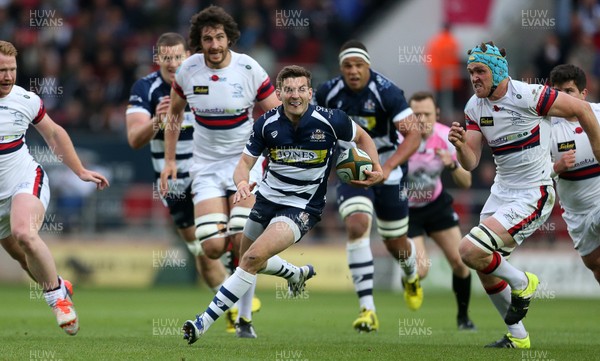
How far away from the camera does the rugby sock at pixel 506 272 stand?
1003 cm

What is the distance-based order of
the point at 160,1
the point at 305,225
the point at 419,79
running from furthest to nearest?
the point at 160,1, the point at 419,79, the point at 305,225

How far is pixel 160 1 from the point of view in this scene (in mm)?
27234

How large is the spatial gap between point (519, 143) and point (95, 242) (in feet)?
45.3

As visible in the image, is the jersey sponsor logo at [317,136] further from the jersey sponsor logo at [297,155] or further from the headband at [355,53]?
the headband at [355,53]

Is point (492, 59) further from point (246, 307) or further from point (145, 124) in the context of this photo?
point (145, 124)

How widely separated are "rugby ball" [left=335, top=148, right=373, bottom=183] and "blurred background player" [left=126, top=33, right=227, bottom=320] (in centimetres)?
295

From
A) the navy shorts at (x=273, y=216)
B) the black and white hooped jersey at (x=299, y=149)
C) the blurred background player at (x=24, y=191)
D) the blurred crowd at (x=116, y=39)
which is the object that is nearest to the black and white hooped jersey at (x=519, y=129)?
the black and white hooped jersey at (x=299, y=149)

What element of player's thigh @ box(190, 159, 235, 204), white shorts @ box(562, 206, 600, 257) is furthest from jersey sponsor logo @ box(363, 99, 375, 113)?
white shorts @ box(562, 206, 600, 257)

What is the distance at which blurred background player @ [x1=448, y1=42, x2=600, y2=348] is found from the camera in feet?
32.5

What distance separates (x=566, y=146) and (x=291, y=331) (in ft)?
12.5

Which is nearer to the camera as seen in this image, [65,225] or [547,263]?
[547,263]

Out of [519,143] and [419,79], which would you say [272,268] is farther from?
[419,79]

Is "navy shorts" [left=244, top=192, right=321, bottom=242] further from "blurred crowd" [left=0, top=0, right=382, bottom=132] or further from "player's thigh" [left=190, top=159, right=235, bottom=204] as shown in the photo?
"blurred crowd" [left=0, top=0, right=382, bottom=132]

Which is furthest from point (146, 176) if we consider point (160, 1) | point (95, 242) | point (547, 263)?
point (547, 263)
